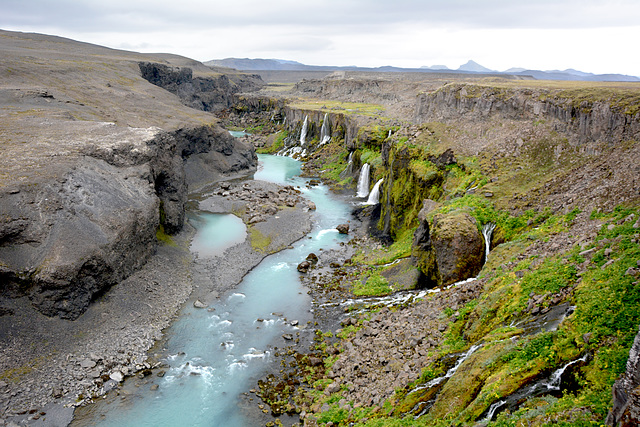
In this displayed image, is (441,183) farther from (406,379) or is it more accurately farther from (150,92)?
(150,92)

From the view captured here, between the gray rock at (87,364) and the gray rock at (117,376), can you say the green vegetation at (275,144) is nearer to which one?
the gray rock at (87,364)

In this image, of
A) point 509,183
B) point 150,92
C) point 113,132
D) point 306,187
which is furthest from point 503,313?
point 150,92

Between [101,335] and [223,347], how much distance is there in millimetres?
8070

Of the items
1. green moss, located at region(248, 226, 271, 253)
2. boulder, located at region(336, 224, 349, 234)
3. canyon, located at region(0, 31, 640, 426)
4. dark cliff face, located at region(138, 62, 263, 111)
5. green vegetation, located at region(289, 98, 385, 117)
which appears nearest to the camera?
canyon, located at region(0, 31, 640, 426)

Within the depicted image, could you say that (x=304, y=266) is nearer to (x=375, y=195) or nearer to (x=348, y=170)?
(x=375, y=195)

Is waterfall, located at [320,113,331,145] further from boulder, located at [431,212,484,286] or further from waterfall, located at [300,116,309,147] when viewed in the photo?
boulder, located at [431,212,484,286]

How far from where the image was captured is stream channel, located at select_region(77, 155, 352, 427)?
2145cm

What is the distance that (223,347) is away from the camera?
2686 cm

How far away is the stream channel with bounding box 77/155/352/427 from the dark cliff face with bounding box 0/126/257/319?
638 centimetres

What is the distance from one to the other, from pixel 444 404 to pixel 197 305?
22.1 metres

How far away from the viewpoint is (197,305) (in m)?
31.4

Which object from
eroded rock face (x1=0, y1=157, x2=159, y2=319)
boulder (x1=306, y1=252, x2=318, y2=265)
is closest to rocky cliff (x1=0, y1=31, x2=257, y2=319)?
eroded rock face (x1=0, y1=157, x2=159, y2=319)

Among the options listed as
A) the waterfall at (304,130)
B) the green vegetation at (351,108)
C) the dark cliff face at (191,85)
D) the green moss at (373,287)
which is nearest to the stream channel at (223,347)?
the green moss at (373,287)

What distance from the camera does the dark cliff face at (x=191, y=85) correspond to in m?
123
